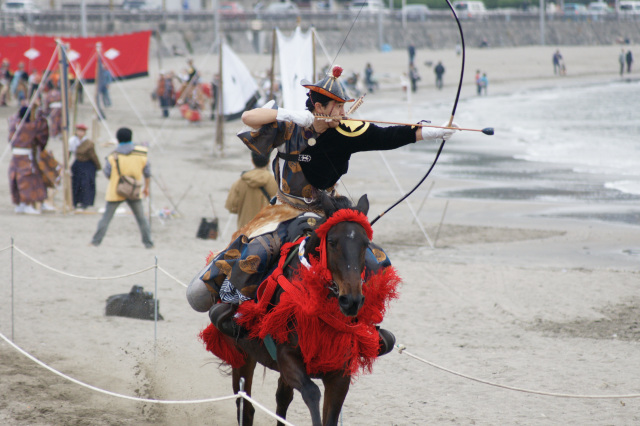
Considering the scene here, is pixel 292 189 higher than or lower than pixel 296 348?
higher

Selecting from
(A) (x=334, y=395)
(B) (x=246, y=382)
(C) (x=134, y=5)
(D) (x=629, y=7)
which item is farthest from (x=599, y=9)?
(A) (x=334, y=395)

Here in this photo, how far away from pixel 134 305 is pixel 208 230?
4.21 metres

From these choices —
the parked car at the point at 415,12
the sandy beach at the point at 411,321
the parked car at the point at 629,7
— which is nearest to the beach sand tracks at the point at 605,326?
the sandy beach at the point at 411,321

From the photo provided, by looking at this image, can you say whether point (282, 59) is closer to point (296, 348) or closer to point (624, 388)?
point (624, 388)

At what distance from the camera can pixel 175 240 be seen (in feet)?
43.6

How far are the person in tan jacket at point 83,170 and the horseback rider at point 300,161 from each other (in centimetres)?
1050

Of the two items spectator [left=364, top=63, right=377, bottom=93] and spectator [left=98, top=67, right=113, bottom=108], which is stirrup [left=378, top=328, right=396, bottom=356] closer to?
spectator [left=98, top=67, right=113, bottom=108]

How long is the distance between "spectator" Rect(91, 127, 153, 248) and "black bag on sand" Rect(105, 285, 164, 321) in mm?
3307

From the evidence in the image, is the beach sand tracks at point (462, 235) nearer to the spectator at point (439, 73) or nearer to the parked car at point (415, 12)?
the spectator at point (439, 73)

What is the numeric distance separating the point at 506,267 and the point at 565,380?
174 inches

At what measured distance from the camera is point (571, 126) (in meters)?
→ 36.8

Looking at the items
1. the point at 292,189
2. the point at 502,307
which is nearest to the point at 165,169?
the point at 502,307

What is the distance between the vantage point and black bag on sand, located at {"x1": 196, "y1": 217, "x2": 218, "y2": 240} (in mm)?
13244

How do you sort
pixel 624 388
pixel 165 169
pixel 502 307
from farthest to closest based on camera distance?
pixel 165 169 → pixel 502 307 → pixel 624 388
